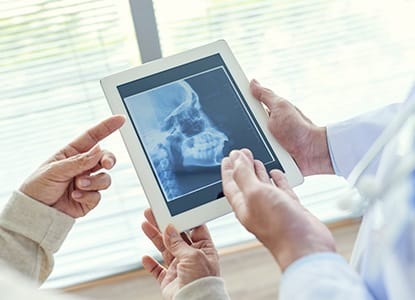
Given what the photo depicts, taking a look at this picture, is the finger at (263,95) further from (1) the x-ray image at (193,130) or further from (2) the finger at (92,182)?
(2) the finger at (92,182)

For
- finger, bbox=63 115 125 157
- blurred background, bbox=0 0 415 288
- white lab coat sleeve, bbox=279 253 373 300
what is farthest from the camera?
blurred background, bbox=0 0 415 288

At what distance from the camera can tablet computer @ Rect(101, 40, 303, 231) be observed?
0.87 m

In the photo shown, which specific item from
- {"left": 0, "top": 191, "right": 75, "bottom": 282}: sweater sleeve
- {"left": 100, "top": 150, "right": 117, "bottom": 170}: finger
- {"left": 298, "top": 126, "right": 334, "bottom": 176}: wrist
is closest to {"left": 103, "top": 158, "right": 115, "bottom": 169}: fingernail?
{"left": 100, "top": 150, "right": 117, "bottom": 170}: finger

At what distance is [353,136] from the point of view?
996 millimetres

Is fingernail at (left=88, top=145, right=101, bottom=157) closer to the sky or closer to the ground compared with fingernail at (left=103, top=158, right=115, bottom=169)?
closer to the sky

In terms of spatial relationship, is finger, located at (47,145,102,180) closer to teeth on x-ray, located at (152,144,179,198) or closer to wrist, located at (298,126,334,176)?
teeth on x-ray, located at (152,144,179,198)

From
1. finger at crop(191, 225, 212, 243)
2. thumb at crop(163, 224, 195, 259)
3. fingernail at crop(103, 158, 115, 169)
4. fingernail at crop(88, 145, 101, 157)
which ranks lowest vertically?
finger at crop(191, 225, 212, 243)

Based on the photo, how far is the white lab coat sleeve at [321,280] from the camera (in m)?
0.58

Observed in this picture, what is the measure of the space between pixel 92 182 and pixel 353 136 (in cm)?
47

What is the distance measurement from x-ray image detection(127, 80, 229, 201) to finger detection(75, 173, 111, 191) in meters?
0.12

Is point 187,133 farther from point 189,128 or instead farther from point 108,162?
point 108,162

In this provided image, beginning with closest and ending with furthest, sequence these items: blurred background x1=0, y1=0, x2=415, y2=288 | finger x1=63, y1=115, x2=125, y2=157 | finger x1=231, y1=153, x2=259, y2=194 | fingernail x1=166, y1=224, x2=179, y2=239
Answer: finger x1=231, y1=153, x2=259, y2=194 → fingernail x1=166, y1=224, x2=179, y2=239 → finger x1=63, y1=115, x2=125, y2=157 → blurred background x1=0, y1=0, x2=415, y2=288

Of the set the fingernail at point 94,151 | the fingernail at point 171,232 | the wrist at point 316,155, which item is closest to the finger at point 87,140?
the fingernail at point 94,151

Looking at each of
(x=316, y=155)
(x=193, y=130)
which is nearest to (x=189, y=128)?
(x=193, y=130)
